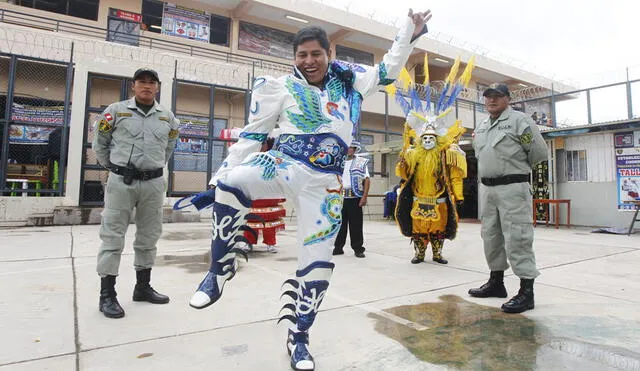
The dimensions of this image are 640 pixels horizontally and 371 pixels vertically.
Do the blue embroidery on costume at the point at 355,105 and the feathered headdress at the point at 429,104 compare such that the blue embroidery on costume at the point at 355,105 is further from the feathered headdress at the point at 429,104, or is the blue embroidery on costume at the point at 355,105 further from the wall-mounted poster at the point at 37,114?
the wall-mounted poster at the point at 37,114

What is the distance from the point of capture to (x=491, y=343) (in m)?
2.20

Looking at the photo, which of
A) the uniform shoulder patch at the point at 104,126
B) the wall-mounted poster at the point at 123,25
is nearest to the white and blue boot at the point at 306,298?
the uniform shoulder patch at the point at 104,126

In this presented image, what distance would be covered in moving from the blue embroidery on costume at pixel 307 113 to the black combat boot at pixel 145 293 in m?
1.96

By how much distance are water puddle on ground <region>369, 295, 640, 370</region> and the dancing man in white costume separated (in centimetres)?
72

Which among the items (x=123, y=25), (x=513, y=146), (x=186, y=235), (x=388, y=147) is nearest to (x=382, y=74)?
(x=513, y=146)

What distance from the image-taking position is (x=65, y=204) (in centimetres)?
897

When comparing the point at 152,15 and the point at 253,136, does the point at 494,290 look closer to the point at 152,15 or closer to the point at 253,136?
the point at 253,136

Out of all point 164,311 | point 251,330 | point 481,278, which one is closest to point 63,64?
point 164,311

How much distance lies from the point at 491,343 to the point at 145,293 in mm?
2525

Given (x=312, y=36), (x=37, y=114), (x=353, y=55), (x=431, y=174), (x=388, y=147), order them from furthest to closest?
(x=353, y=55)
(x=388, y=147)
(x=37, y=114)
(x=431, y=174)
(x=312, y=36)

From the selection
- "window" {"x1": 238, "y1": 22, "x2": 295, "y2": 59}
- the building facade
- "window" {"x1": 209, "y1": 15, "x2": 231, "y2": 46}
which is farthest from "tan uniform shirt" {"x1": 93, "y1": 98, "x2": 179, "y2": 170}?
"window" {"x1": 238, "y1": 22, "x2": 295, "y2": 59}

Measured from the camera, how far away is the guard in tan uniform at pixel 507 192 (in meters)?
2.98

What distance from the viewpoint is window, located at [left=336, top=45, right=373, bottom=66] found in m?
17.5

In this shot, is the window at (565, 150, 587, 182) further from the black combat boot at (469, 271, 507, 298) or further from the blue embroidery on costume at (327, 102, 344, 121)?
the blue embroidery on costume at (327, 102, 344, 121)
